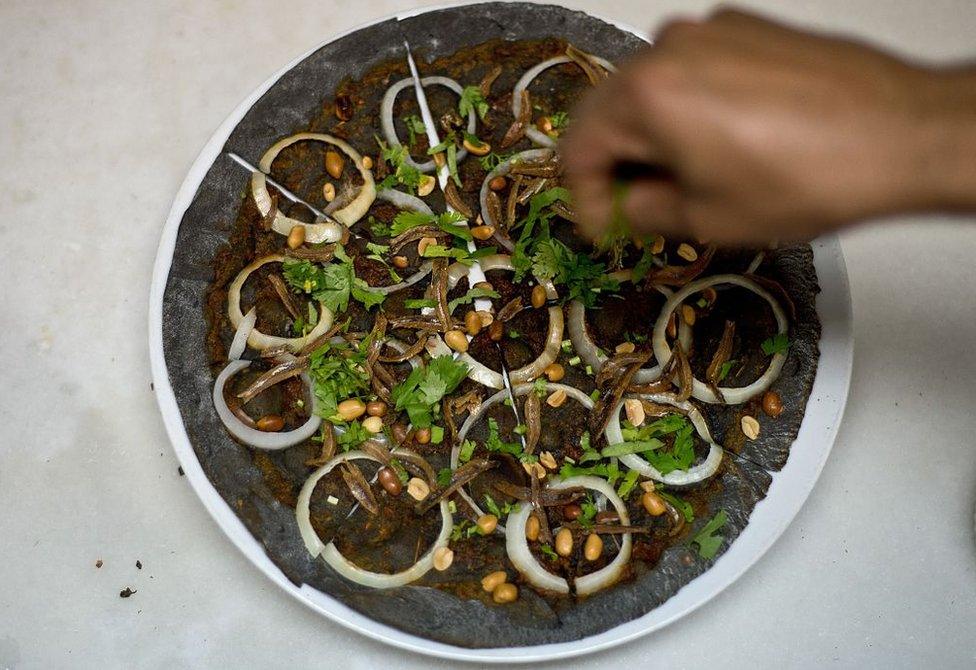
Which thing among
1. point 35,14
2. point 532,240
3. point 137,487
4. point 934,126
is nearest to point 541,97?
point 532,240

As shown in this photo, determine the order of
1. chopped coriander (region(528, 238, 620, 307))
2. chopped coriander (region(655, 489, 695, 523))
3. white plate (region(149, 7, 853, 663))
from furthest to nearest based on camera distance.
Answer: chopped coriander (region(528, 238, 620, 307)), chopped coriander (region(655, 489, 695, 523)), white plate (region(149, 7, 853, 663))

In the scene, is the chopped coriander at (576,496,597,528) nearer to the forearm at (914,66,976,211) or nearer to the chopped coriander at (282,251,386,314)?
the chopped coriander at (282,251,386,314)

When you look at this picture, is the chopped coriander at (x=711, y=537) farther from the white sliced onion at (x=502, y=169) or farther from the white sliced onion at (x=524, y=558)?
the white sliced onion at (x=502, y=169)

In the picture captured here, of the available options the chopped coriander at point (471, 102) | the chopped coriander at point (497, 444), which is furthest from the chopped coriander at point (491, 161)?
the chopped coriander at point (497, 444)

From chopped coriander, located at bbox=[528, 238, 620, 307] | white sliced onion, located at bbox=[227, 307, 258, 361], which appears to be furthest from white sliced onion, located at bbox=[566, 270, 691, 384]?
white sliced onion, located at bbox=[227, 307, 258, 361]

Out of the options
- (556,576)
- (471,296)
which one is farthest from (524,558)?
(471,296)

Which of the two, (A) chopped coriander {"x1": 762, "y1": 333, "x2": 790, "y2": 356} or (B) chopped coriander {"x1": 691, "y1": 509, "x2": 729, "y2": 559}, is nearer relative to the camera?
(B) chopped coriander {"x1": 691, "y1": 509, "x2": 729, "y2": 559}

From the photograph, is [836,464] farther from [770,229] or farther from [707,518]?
[770,229]
